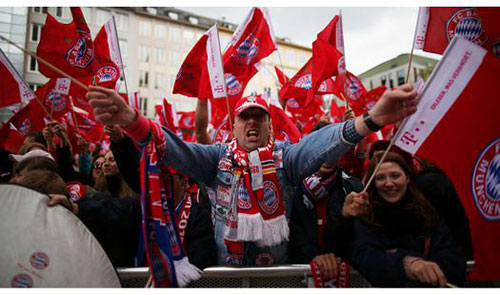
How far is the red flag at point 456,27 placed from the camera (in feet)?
7.64

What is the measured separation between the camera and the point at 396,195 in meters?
2.10

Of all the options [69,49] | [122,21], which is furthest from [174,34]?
[69,49]

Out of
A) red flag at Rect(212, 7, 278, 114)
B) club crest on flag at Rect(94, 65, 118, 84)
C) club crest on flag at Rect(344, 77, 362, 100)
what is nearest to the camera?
club crest on flag at Rect(94, 65, 118, 84)

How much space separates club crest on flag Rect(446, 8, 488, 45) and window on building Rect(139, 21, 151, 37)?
34.8 m

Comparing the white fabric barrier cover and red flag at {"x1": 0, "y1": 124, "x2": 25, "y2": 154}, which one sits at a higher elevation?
red flag at {"x1": 0, "y1": 124, "x2": 25, "y2": 154}

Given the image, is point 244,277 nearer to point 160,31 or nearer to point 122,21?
point 122,21

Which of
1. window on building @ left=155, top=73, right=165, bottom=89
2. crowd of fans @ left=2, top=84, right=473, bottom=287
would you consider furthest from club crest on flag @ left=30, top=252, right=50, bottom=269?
window on building @ left=155, top=73, right=165, bottom=89

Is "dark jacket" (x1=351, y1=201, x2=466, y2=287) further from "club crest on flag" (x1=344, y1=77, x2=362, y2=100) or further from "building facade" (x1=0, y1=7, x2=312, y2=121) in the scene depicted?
"building facade" (x1=0, y1=7, x2=312, y2=121)

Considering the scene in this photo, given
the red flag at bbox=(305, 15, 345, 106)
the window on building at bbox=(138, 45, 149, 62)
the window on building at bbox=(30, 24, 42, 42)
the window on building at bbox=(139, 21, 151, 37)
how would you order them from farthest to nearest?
the window on building at bbox=(139, 21, 151, 37) → the window on building at bbox=(138, 45, 149, 62) → the window on building at bbox=(30, 24, 42, 42) → the red flag at bbox=(305, 15, 345, 106)

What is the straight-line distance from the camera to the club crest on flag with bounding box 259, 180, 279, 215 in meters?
1.98

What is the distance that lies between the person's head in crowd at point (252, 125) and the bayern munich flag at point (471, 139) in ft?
2.93

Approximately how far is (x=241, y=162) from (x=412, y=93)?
1053mm

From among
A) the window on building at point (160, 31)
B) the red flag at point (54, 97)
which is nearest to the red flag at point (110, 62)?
the red flag at point (54, 97)

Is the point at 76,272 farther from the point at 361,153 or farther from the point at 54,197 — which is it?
the point at 361,153
